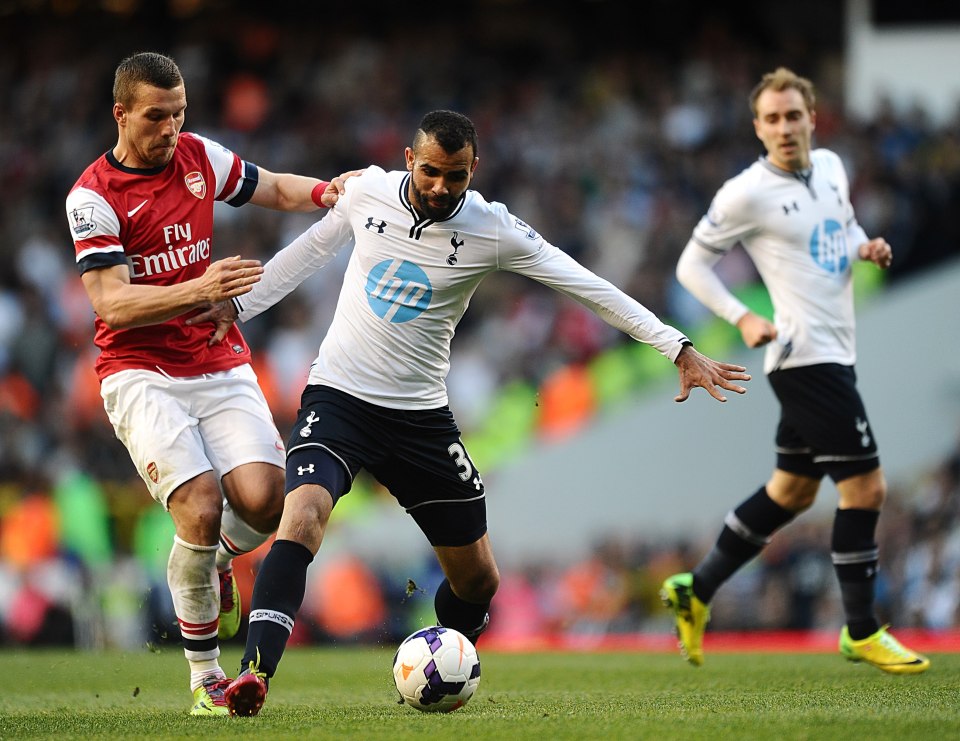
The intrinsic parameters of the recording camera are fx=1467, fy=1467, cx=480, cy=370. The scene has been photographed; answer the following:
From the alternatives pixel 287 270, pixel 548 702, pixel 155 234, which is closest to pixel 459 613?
pixel 548 702

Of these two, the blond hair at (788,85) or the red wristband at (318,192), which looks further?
the blond hair at (788,85)

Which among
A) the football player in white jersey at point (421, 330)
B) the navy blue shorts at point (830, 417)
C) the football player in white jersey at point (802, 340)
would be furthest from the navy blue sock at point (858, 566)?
the football player in white jersey at point (421, 330)

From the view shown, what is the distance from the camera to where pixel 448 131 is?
225 inches

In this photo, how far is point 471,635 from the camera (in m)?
6.64

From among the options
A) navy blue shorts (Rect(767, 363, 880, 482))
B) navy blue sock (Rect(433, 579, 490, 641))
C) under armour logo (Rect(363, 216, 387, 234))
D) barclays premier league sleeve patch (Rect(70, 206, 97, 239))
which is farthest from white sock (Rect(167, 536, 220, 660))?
navy blue shorts (Rect(767, 363, 880, 482))

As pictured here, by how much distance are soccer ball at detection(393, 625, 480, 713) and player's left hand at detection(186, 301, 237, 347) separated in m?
1.60

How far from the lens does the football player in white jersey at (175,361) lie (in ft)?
19.5

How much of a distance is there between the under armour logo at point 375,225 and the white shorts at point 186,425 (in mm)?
929

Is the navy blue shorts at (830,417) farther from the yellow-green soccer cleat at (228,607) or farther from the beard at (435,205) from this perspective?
the yellow-green soccer cleat at (228,607)

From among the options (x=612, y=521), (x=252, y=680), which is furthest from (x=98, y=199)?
(x=612, y=521)

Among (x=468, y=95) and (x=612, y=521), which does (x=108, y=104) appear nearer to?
(x=468, y=95)

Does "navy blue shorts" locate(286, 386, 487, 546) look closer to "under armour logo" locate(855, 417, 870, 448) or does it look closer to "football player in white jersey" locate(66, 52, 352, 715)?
"football player in white jersey" locate(66, 52, 352, 715)

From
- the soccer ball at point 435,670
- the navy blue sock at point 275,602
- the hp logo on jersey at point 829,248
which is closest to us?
the navy blue sock at point 275,602

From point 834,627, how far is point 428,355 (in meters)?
7.28
